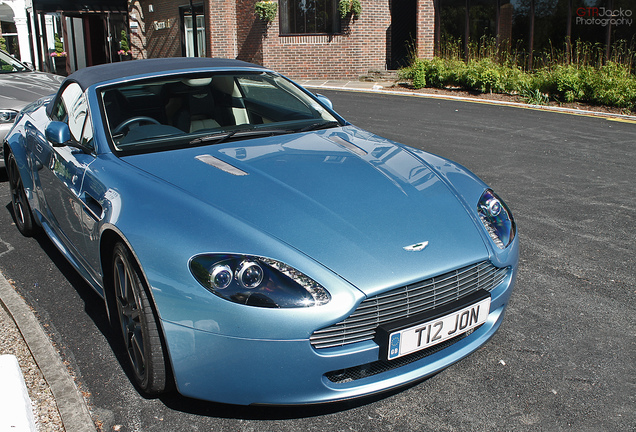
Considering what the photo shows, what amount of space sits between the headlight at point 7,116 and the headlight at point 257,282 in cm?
510

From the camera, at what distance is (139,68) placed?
4.14 meters

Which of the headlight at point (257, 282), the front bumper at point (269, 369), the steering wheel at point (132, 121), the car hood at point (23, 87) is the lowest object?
the front bumper at point (269, 369)

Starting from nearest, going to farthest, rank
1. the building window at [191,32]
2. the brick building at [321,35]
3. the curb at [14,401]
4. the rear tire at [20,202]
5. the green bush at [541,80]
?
the curb at [14,401] → the rear tire at [20,202] → the green bush at [541,80] → the brick building at [321,35] → the building window at [191,32]

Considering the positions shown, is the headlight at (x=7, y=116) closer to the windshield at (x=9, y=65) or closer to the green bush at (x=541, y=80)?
the windshield at (x=9, y=65)

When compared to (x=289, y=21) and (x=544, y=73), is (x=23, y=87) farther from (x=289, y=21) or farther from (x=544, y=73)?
(x=289, y=21)

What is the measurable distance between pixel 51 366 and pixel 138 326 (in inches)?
24.4

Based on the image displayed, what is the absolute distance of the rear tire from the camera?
16.2ft

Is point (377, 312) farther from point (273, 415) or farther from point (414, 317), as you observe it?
point (273, 415)

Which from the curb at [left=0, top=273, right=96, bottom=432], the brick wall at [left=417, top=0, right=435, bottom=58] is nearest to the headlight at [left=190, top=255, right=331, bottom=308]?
the curb at [left=0, top=273, right=96, bottom=432]

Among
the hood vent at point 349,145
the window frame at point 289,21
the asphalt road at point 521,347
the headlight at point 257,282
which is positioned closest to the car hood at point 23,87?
the asphalt road at point 521,347

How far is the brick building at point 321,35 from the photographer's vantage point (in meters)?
19.2

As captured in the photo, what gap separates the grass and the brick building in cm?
147

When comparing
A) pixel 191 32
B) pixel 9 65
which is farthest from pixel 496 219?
pixel 191 32

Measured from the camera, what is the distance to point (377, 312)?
2412mm
